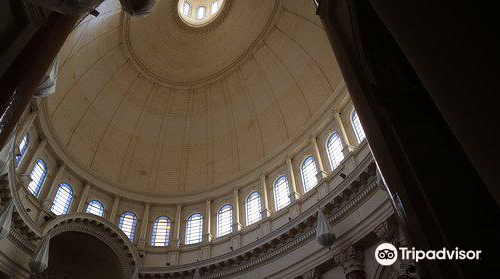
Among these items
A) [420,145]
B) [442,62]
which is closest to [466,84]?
[442,62]

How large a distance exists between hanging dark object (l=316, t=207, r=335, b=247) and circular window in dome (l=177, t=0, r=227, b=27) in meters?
16.5

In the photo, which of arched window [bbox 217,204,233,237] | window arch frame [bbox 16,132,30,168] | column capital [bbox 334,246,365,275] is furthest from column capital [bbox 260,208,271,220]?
window arch frame [bbox 16,132,30,168]

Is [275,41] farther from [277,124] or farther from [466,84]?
[466,84]

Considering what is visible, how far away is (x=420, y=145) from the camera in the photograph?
20.5 feet

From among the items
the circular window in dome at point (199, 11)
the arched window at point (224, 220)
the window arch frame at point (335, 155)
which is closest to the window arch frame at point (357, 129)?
the window arch frame at point (335, 155)

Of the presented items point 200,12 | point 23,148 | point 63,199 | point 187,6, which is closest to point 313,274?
point 63,199

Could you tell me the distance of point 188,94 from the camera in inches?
1059

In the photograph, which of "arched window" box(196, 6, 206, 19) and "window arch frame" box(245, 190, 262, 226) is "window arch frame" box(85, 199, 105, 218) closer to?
"window arch frame" box(245, 190, 262, 226)

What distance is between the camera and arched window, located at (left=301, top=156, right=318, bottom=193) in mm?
19516

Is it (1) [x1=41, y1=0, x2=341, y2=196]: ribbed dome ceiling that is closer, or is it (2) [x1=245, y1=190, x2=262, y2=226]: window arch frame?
(2) [x1=245, y1=190, x2=262, y2=226]: window arch frame

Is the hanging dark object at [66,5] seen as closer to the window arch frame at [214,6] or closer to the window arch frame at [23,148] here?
the window arch frame at [23,148]

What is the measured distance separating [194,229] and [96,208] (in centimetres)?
573

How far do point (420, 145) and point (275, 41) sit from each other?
754 inches

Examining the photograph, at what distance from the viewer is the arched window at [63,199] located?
1997 cm
